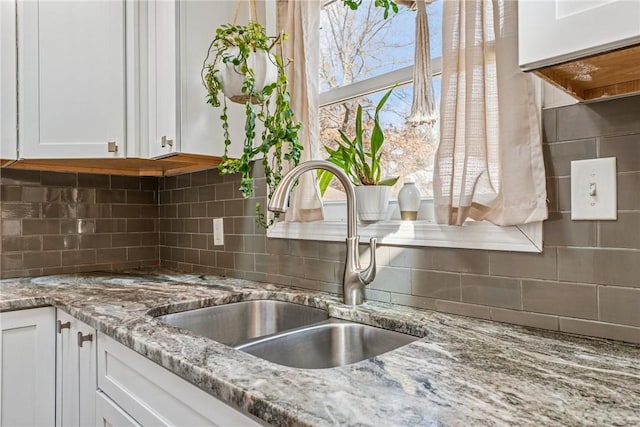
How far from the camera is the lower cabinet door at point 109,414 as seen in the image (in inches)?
44.5

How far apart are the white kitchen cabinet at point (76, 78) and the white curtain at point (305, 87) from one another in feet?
2.48

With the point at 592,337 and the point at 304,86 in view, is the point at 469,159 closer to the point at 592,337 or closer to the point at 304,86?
the point at 592,337

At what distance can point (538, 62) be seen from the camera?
73cm

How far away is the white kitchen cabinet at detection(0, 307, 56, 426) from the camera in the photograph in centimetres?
149

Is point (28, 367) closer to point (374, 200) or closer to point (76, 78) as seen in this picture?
point (76, 78)

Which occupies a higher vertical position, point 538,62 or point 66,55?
point 66,55

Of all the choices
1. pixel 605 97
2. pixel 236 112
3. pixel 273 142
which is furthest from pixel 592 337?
pixel 236 112

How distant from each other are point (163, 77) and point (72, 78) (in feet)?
1.32

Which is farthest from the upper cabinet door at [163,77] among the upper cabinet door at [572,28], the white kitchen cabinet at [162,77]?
the upper cabinet door at [572,28]

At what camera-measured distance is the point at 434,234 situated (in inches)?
49.8

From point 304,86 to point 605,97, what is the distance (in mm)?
964

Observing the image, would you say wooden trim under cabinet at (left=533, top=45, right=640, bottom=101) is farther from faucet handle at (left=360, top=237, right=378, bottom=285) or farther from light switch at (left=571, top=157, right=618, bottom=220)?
faucet handle at (left=360, top=237, right=378, bottom=285)

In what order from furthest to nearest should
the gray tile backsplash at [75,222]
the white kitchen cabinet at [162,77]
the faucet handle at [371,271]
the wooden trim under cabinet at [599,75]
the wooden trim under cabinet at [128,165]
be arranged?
1. the gray tile backsplash at [75,222]
2. the wooden trim under cabinet at [128,165]
3. the white kitchen cabinet at [162,77]
4. the faucet handle at [371,271]
5. the wooden trim under cabinet at [599,75]

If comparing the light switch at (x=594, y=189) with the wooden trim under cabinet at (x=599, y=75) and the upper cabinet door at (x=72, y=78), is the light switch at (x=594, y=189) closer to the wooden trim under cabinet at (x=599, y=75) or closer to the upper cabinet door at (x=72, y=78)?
the wooden trim under cabinet at (x=599, y=75)
